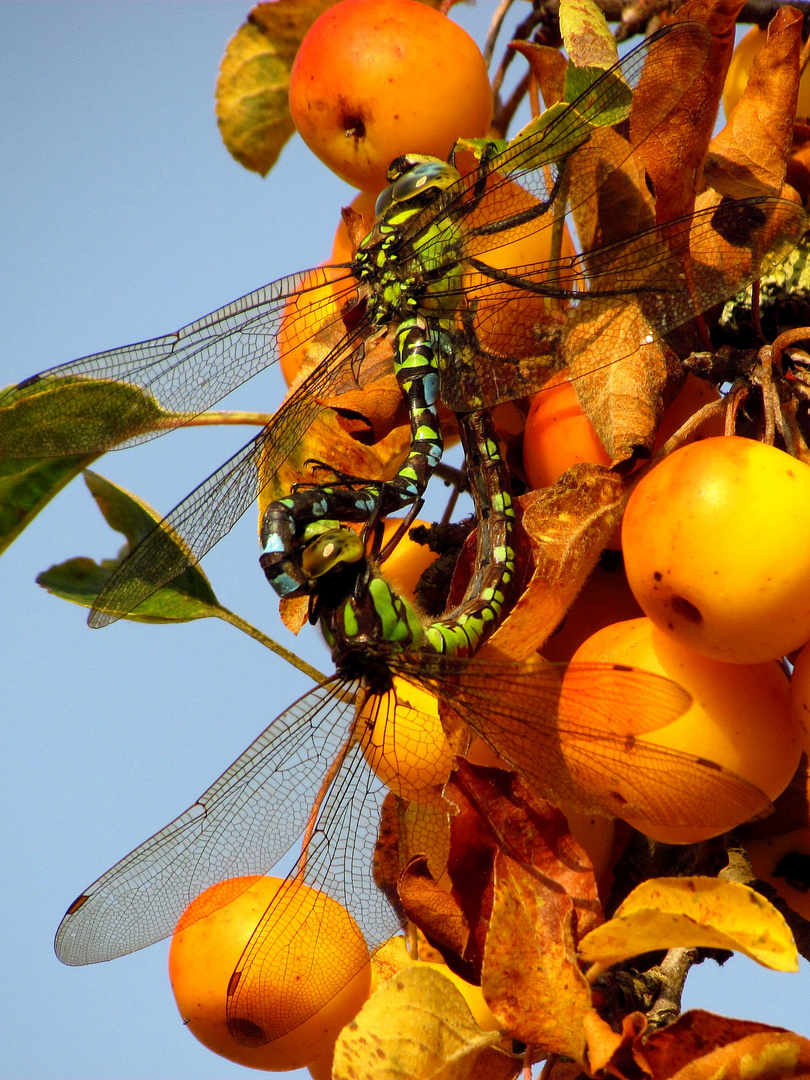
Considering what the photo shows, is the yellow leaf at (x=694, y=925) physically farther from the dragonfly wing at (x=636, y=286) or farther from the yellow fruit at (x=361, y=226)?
the yellow fruit at (x=361, y=226)

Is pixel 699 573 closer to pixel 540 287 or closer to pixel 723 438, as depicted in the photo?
pixel 723 438

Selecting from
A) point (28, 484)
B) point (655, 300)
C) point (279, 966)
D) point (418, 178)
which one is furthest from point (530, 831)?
point (28, 484)

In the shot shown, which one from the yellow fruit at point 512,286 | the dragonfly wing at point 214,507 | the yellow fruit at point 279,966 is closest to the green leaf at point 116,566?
the dragonfly wing at point 214,507

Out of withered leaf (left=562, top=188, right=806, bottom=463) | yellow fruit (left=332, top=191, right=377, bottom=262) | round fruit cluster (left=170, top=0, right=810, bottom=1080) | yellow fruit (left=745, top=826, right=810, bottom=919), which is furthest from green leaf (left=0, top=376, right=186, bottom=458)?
yellow fruit (left=745, top=826, right=810, bottom=919)

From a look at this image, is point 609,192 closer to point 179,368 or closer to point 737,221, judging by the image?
point 737,221

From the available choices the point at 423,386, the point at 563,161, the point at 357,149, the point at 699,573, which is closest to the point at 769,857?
the point at 699,573
